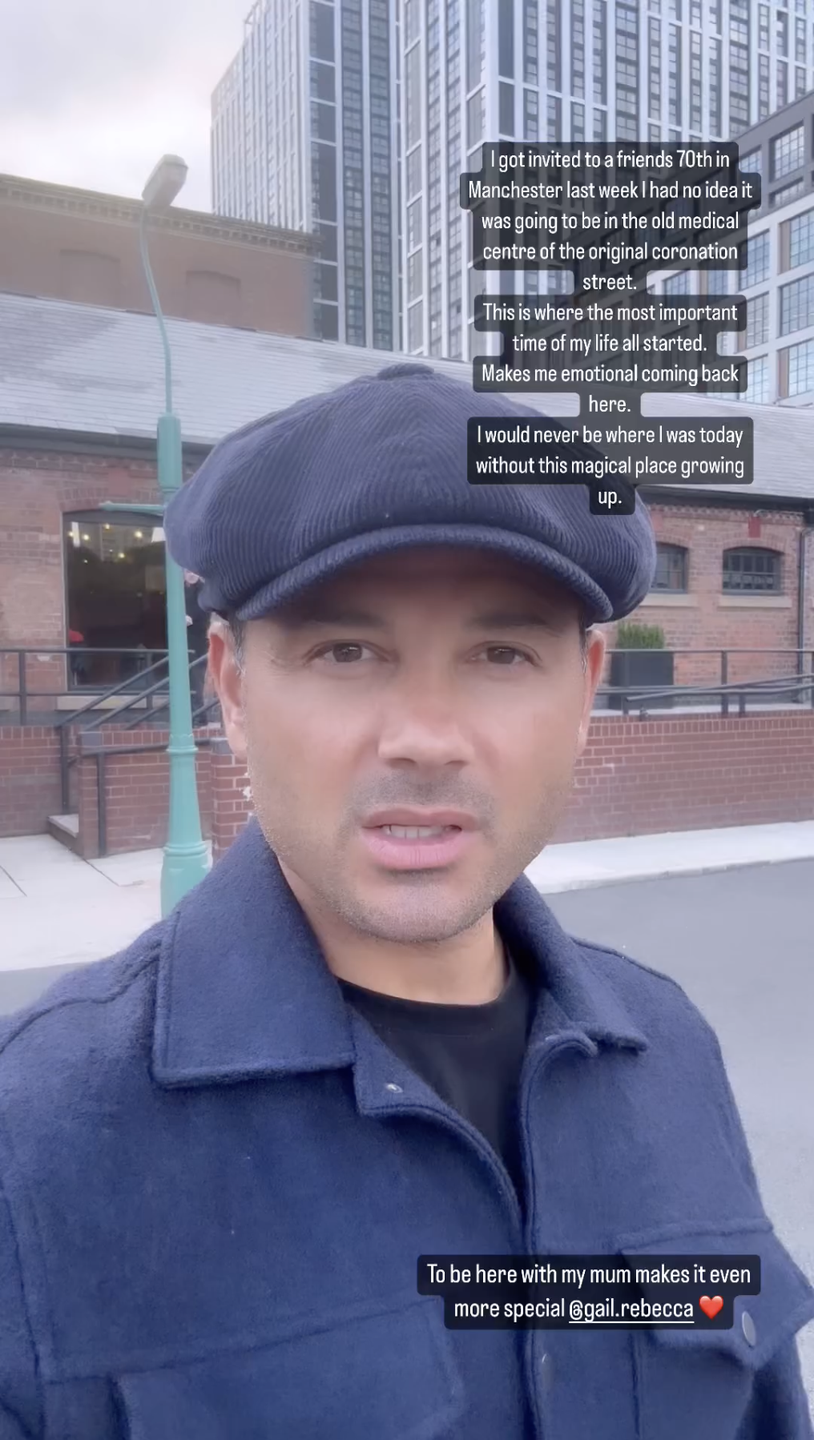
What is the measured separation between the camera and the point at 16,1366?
2.91ft

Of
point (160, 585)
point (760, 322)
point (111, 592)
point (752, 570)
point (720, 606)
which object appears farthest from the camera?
point (760, 322)

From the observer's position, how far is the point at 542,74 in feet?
19.5

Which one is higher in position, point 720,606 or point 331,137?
point 331,137

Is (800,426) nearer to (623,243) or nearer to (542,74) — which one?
(542,74)

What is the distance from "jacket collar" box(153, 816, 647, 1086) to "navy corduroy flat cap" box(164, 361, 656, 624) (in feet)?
1.11

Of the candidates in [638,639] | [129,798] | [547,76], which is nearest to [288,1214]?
[547,76]

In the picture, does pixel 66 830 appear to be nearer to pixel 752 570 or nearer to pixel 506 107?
pixel 506 107

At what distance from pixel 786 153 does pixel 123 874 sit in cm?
5851

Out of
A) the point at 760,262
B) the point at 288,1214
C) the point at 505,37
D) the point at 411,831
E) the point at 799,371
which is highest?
the point at 760,262

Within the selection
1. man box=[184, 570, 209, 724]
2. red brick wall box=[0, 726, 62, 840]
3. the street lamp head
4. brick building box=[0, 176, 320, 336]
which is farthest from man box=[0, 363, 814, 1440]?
brick building box=[0, 176, 320, 336]

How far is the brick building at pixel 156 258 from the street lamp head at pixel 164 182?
20.7 m

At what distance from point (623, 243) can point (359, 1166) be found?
1.88 m

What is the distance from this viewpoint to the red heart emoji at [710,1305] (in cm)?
117

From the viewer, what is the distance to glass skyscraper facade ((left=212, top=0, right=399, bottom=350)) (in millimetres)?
56656
